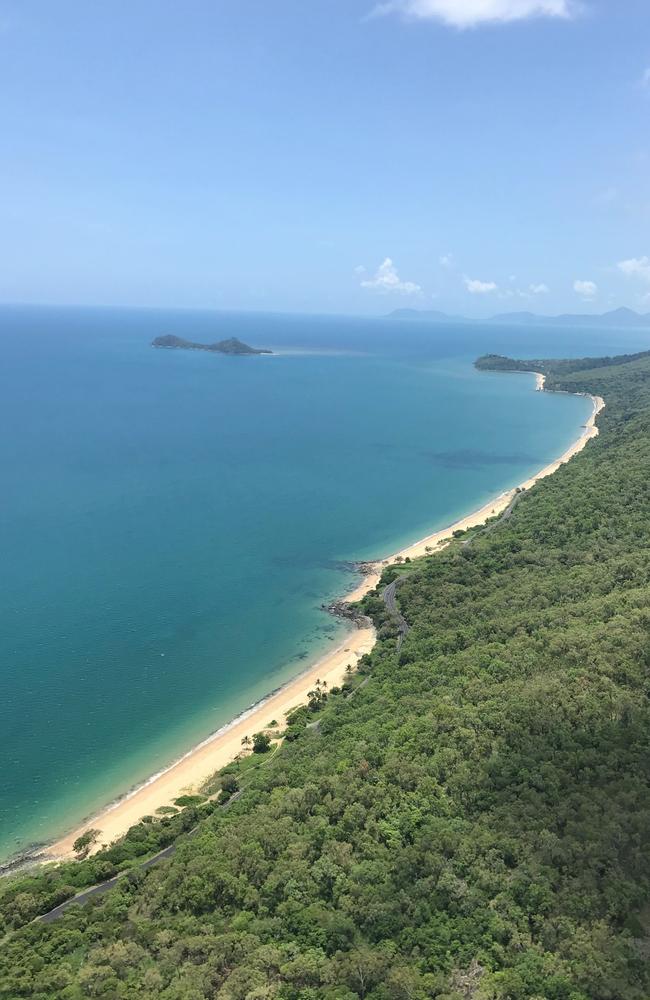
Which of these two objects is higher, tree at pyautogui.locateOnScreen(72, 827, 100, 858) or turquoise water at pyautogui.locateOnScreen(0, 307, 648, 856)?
turquoise water at pyautogui.locateOnScreen(0, 307, 648, 856)

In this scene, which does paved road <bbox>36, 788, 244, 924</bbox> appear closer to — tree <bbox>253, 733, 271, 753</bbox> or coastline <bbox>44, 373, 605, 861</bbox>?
coastline <bbox>44, 373, 605, 861</bbox>

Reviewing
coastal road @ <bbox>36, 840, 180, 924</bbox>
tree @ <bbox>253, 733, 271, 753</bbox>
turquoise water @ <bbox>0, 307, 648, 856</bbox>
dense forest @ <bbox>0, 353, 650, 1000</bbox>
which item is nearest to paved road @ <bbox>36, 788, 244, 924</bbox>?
coastal road @ <bbox>36, 840, 180, 924</bbox>

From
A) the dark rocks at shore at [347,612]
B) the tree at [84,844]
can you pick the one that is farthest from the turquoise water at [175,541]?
the tree at [84,844]

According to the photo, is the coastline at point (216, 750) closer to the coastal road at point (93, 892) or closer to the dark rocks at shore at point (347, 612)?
the dark rocks at shore at point (347, 612)

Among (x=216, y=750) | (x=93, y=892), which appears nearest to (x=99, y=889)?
(x=93, y=892)

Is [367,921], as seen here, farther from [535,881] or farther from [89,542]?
[89,542]

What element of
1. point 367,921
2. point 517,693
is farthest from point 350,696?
point 367,921
